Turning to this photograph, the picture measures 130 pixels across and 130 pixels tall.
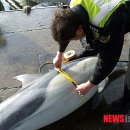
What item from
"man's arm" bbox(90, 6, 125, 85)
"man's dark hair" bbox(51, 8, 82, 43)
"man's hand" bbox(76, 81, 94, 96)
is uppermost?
"man's dark hair" bbox(51, 8, 82, 43)

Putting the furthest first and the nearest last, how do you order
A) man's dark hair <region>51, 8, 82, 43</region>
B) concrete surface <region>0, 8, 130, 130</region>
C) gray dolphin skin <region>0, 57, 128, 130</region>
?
1. concrete surface <region>0, 8, 130, 130</region>
2. gray dolphin skin <region>0, 57, 128, 130</region>
3. man's dark hair <region>51, 8, 82, 43</region>

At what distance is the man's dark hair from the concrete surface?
4.90 feet

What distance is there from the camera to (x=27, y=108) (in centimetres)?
375

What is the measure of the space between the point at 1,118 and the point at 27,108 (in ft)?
1.11

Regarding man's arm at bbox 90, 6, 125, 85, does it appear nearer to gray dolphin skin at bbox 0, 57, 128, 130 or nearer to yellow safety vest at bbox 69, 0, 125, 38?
yellow safety vest at bbox 69, 0, 125, 38

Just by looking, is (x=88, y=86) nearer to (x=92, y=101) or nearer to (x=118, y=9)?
(x=92, y=101)

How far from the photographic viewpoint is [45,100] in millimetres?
3844

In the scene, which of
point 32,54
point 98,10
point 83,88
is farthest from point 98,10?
point 32,54

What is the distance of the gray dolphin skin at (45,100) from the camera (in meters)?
3.70

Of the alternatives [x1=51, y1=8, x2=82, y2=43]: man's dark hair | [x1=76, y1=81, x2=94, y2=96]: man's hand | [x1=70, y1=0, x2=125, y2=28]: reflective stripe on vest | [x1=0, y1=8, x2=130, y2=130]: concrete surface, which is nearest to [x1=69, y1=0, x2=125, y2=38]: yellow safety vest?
[x1=70, y1=0, x2=125, y2=28]: reflective stripe on vest

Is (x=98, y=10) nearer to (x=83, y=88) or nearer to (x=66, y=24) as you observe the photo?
(x=66, y=24)

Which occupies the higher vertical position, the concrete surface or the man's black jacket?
the man's black jacket

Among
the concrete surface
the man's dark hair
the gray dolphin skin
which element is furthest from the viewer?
the concrete surface

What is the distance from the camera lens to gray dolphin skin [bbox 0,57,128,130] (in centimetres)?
370
